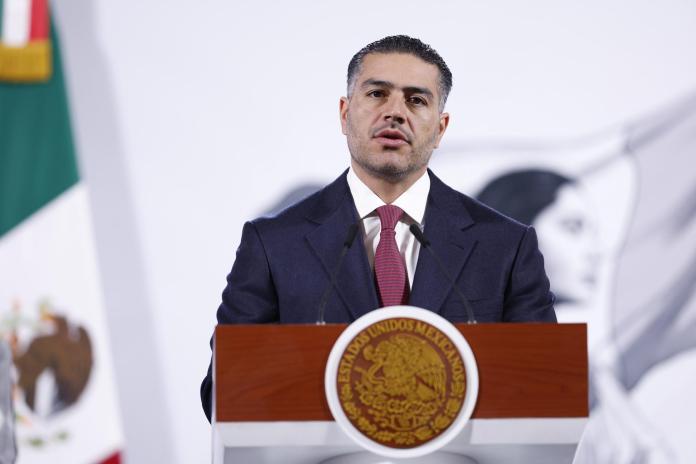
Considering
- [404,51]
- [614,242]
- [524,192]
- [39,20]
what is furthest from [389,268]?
[39,20]

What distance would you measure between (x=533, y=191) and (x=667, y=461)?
110 cm

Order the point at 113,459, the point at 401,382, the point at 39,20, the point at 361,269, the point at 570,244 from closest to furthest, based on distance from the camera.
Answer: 1. the point at 401,382
2. the point at 361,269
3. the point at 113,459
4. the point at 39,20
5. the point at 570,244

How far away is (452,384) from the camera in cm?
152

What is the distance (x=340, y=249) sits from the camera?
7.04 feet

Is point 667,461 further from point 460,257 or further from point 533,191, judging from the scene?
point 460,257

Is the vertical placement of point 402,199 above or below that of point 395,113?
below

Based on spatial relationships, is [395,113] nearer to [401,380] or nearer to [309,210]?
[309,210]

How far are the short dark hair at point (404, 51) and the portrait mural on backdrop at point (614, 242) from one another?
133 centimetres

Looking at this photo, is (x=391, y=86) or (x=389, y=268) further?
(x=391, y=86)

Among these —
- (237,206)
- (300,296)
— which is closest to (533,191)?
(237,206)

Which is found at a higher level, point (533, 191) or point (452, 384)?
point (533, 191)

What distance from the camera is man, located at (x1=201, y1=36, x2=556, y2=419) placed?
6.78 ft

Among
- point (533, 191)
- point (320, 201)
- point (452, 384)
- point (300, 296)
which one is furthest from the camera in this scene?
point (533, 191)

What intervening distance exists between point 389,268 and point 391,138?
310 mm
